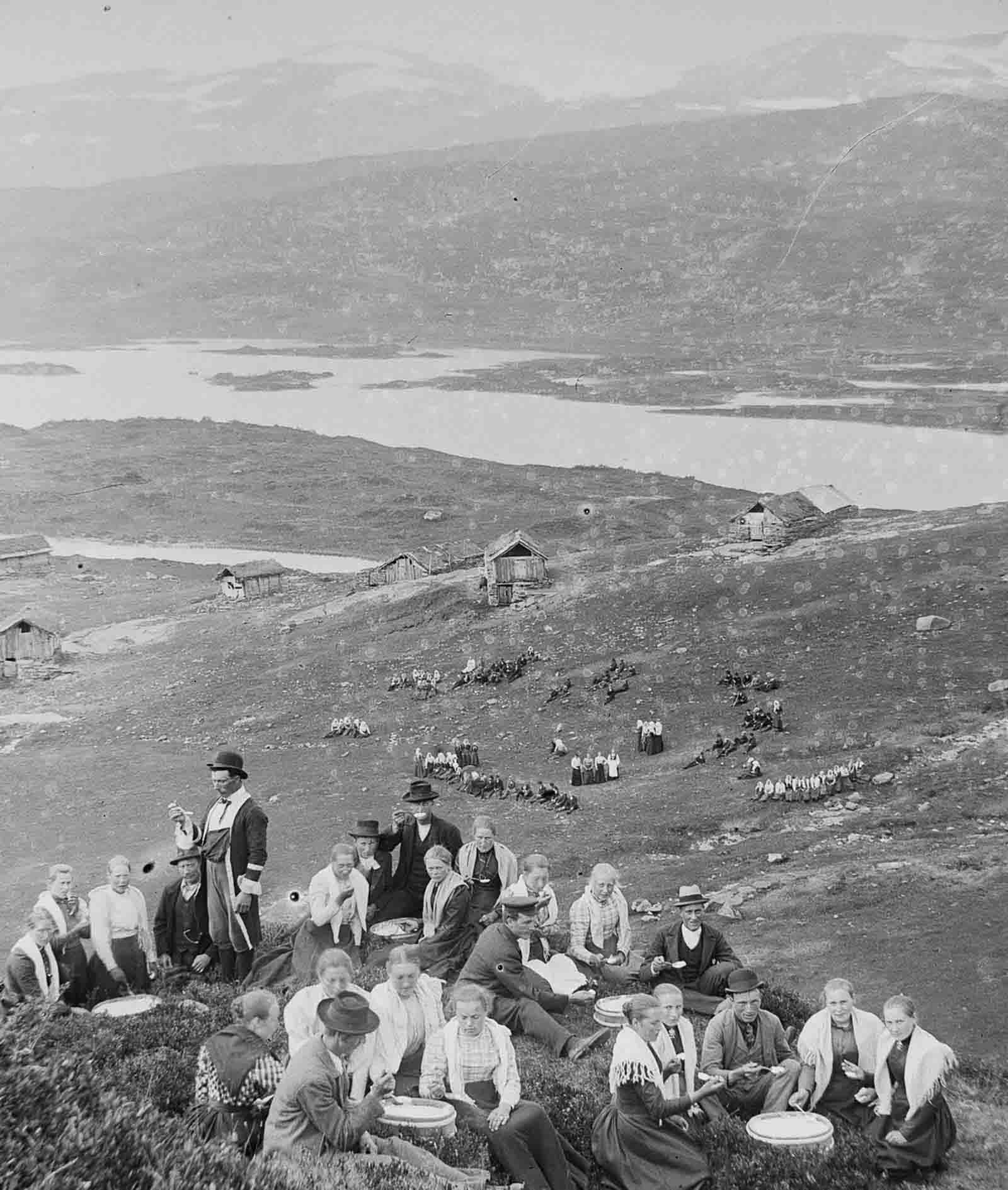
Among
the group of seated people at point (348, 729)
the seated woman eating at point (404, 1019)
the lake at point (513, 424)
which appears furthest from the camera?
the lake at point (513, 424)

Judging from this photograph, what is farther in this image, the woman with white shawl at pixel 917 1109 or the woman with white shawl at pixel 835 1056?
the woman with white shawl at pixel 835 1056

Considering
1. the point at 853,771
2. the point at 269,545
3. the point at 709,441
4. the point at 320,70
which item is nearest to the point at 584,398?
the point at 709,441

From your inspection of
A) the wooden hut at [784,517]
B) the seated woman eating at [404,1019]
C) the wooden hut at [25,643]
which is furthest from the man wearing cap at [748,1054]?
the wooden hut at [784,517]

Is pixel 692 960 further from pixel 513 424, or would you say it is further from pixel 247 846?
pixel 513 424

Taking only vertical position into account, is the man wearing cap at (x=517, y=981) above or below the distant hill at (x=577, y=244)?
below

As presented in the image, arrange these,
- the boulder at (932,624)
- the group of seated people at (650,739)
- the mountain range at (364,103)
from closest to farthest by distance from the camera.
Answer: the group of seated people at (650,739) < the boulder at (932,624) < the mountain range at (364,103)

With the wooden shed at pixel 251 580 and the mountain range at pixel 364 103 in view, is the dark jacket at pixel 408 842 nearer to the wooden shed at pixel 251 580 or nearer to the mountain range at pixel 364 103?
the wooden shed at pixel 251 580

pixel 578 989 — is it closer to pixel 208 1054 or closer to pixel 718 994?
pixel 718 994
